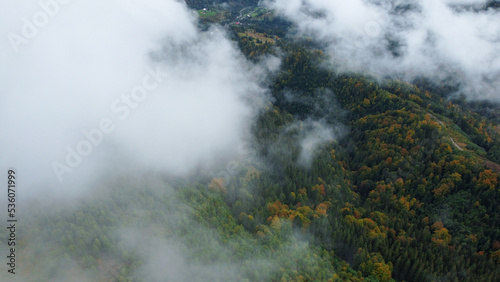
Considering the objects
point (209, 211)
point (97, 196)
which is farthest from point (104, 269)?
point (209, 211)

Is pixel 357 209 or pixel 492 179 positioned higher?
pixel 492 179

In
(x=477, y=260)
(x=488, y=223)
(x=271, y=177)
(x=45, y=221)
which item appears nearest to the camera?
(x=45, y=221)

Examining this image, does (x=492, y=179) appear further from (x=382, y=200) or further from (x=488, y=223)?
(x=382, y=200)

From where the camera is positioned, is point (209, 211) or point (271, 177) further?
point (271, 177)

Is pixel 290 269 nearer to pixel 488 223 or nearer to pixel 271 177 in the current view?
pixel 271 177

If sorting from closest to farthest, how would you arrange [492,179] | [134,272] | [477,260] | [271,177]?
[134,272] → [477,260] → [492,179] → [271,177]

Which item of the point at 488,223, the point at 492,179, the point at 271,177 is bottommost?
the point at 271,177
